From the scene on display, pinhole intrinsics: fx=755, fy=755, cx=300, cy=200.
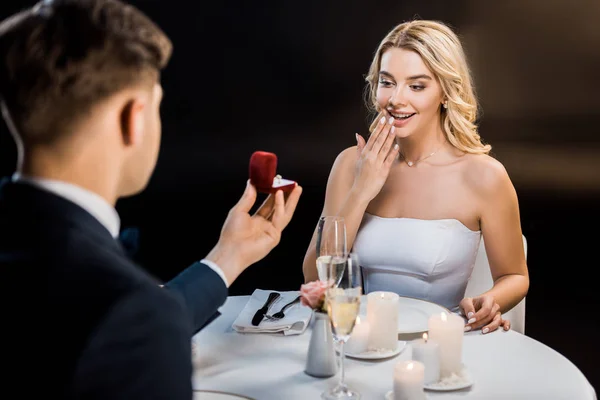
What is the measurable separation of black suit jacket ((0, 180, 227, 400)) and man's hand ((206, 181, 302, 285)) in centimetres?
55

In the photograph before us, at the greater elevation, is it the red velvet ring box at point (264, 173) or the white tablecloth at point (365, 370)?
the red velvet ring box at point (264, 173)

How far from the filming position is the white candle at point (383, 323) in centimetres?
164

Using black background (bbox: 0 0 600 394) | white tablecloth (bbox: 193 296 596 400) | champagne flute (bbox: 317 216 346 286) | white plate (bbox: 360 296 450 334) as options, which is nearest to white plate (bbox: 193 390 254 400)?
white tablecloth (bbox: 193 296 596 400)

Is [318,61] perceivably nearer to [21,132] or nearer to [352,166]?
[352,166]

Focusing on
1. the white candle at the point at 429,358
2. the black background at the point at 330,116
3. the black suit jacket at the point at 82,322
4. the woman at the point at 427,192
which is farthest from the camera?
the black background at the point at 330,116

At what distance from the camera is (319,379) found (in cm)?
153

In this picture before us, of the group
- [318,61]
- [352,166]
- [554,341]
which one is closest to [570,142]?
[554,341]

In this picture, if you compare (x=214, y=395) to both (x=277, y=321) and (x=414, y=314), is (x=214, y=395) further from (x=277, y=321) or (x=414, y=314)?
(x=414, y=314)

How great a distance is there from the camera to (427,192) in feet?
8.71

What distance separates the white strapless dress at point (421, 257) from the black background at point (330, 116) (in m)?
1.23

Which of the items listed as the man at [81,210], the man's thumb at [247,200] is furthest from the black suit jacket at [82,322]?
the man's thumb at [247,200]

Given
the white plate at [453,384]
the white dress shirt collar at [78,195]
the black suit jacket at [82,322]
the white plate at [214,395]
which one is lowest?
the white plate at [453,384]

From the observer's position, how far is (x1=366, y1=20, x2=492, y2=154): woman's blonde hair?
254 cm

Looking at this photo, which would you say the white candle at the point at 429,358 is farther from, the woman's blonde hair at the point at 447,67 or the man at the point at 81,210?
the woman's blonde hair at the point at 447,67
